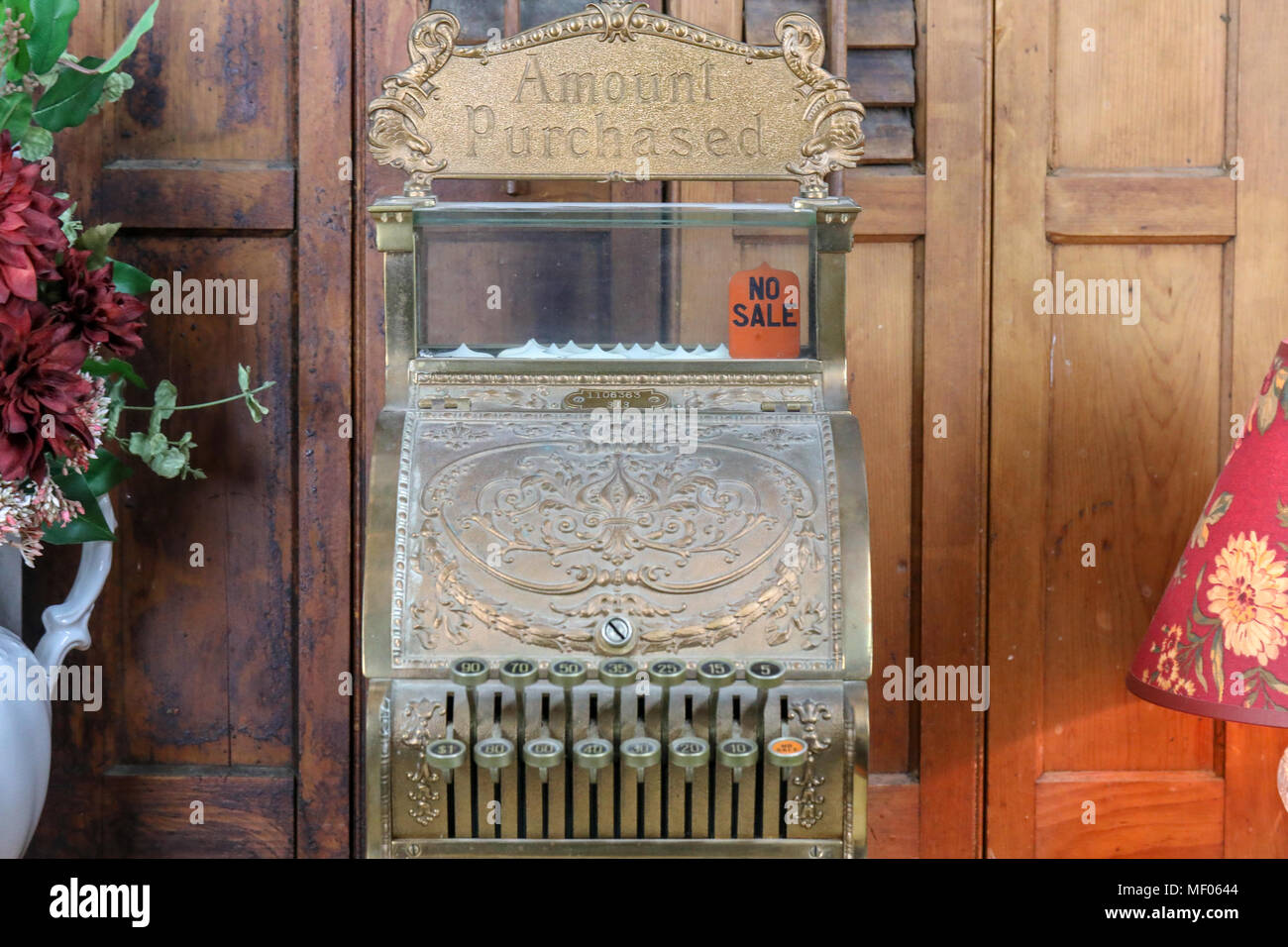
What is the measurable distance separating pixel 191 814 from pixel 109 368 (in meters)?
0.84

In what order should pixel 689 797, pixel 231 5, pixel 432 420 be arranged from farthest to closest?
1. pixel 231 5
2. pixel 432 420
3. pixel 689 797

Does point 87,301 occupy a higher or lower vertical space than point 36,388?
higher

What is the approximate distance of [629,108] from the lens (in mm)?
1729

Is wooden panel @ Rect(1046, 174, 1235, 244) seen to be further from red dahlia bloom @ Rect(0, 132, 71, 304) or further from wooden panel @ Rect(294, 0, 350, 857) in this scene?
red dahlia bloom @ Rect(0, 132, 71, 304)

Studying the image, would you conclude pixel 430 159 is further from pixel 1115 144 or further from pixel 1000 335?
pixel 1115 144

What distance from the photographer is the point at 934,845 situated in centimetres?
215

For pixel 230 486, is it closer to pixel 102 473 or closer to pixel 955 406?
pixel 102 473

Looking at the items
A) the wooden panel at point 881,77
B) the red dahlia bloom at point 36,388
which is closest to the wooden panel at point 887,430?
the wooden panel at point 881,77

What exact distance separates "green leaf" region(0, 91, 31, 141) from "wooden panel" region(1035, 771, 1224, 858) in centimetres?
201

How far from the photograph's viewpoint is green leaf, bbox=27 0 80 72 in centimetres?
171

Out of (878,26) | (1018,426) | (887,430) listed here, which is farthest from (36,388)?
(1018,426)

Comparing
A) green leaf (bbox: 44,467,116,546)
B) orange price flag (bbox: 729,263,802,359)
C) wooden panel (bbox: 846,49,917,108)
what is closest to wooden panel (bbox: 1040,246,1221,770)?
wooden panel (bbox: 846,49,917,108)
